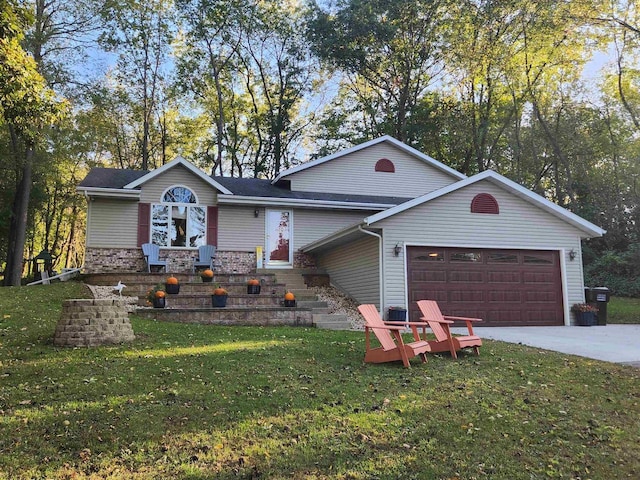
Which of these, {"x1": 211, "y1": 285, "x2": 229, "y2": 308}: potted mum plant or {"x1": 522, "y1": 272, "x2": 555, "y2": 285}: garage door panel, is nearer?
{"x1": 211, "y1": 285, "x2": 229, "y2": 308}: potted mum plant

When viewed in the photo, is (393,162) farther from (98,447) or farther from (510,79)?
(98,447)

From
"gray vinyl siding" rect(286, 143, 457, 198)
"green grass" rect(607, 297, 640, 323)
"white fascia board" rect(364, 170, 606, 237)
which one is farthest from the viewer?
"gray vinyl siding" rect(286, 143, 457, 198)

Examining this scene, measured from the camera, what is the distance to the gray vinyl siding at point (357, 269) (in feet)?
37.6

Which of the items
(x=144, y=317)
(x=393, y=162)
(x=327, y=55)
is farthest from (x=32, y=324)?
(x=327, y=55)

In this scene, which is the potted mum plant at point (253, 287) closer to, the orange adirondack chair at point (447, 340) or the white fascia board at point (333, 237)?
the white fascia board at point (333, 237)

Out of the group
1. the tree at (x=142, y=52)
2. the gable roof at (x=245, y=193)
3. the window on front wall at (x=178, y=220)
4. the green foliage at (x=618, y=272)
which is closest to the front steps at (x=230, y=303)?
the window on front wall at (x=178, y=220)

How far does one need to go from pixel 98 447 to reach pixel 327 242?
32.8ft

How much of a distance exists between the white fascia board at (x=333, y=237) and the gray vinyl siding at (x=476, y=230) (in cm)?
58

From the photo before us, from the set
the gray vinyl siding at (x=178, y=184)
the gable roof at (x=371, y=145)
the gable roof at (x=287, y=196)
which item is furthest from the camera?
the gable roof at (x=371, y=145)

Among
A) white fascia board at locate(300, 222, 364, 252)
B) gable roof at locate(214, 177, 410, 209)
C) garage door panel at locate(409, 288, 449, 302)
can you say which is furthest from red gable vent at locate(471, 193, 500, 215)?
gable roof at locate(214, 177, 410, 209)

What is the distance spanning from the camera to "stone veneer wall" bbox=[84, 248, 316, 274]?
13625 mm

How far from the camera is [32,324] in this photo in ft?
25.1

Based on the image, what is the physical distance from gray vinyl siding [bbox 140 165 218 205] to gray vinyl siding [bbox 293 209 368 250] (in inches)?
110

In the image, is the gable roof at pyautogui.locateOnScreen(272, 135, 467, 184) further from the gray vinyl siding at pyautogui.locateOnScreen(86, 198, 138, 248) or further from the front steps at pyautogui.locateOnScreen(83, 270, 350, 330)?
the gray vinyl siding at pyautogui.locateOnScreen(86, 198, 138, 248)
